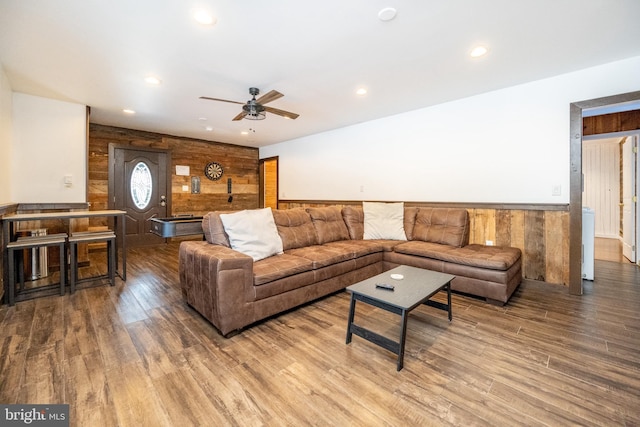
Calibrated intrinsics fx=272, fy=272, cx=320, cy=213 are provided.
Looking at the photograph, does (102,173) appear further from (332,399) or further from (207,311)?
(332,399)

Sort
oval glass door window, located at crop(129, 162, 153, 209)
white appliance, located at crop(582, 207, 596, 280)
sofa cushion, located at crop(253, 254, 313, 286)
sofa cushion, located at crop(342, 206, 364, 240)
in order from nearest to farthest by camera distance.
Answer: sofa cushion, located at crop(253, 254, 313, 286) < white appliance, located at crop(582, 207, 596, 280) < sofa cushion, located at crop(342, 206, 364, 240) < oval glass door window, located at crop(129, 162, 153, 209)

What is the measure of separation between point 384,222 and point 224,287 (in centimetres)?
272

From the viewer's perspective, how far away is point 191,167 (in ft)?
21.6

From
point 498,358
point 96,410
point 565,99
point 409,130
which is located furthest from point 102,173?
point 565,99

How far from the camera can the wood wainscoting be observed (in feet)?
10.7

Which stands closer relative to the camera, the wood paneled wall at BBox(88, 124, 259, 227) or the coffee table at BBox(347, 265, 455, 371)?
the coffee table at BBox(347, 265, 455, 371)

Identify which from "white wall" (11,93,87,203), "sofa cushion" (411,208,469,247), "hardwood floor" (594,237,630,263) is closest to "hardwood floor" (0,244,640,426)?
"sofa cushion" (411,208,469,247)

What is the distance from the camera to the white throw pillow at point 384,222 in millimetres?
4086

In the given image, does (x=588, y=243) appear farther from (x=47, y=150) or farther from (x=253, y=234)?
(x=47, y=150)

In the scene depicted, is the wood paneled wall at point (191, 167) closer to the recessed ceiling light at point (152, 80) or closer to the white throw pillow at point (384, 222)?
the recessed ceiling light at point (152, 80)

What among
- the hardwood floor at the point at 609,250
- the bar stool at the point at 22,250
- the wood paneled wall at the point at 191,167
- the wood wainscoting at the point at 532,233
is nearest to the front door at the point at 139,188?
the wood paneled wall at the point at 191,167

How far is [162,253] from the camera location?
5.31 metres

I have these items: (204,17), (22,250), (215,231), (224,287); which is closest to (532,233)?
(224,287)

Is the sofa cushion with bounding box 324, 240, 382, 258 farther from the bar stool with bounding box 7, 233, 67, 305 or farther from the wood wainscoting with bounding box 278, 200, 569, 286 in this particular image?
the bar stool with bounding box 7, 233, 67, 305
